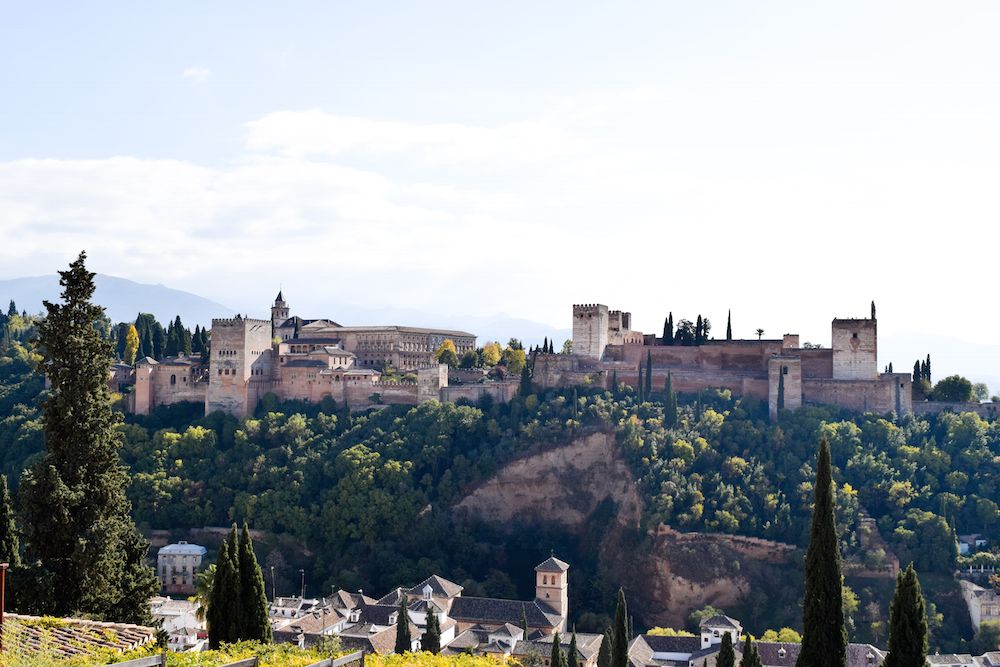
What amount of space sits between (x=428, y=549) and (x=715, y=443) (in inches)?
566

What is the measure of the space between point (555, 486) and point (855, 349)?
1683 cm

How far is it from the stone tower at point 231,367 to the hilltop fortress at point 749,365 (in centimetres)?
1550

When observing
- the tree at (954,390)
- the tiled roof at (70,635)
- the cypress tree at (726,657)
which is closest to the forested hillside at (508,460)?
the tree at (954,390)

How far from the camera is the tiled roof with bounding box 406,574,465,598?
4619cm

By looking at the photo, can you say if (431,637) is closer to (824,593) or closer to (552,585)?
(552,585)

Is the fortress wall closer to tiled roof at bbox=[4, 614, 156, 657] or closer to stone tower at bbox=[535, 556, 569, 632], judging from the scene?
stone tower at bbox=[535, 556, 569, 632]

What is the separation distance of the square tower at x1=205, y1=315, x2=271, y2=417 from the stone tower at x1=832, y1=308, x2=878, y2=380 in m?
30.5

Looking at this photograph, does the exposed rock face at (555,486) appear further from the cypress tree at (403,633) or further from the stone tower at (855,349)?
the cypress tree at (403,633)

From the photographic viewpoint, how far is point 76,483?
19562 millimetres

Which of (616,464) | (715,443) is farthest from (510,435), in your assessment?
(715,443)

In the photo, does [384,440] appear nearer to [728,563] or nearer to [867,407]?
[728,563]

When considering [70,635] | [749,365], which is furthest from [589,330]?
[70,635]

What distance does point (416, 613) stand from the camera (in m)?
44.2

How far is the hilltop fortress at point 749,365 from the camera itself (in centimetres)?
5862
